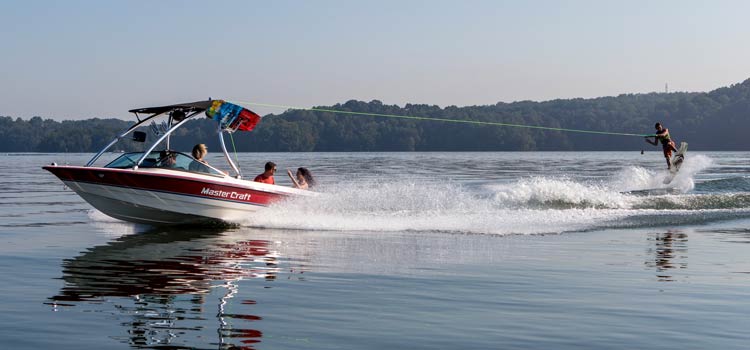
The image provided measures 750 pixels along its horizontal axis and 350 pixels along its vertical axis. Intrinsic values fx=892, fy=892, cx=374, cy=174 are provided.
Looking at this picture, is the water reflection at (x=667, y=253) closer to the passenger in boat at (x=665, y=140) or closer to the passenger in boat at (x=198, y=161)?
the passenger in boat at (x=198, y=161)

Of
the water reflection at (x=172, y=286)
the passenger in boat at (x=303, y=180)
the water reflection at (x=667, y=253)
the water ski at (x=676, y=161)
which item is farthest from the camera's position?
the water ski at (x=676, y=161)

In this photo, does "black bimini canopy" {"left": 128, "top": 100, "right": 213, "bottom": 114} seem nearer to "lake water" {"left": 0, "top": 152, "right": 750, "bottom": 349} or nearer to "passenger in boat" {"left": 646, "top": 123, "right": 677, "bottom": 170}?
"lake water" {"left": 0, "top": 152, "right": 750, "bottom": 349}

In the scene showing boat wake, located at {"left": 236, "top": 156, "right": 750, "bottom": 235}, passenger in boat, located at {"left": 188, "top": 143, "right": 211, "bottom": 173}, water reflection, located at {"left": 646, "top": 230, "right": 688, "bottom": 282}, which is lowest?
water reflection, located at {"left": 646, "top": 230, "right": 688, "bottom": 282}

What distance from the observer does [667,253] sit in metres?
15.5

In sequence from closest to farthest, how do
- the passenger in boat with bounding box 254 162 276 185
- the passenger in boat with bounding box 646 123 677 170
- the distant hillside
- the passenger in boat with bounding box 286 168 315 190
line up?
the passenger in boat with bounding box 254 162 276 185
the passenger in boat with bounding box 286 168 315 190
the passenger in boat with bounding box 646 123 677 170
the distant hillside

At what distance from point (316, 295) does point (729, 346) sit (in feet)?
15.7

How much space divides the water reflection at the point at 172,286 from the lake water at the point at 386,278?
0.03m

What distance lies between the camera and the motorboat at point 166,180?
18562 millimetres

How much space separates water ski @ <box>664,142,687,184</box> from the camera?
31141 mm

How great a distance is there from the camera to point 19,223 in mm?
21484

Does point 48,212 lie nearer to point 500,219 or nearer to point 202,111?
point 202,111

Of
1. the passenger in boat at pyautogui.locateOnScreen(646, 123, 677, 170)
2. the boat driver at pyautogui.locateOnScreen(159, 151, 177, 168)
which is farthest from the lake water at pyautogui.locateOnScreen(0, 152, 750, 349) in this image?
the passenger in boat at pyautogui.locateOnScreen(646, 123, 677, 170)

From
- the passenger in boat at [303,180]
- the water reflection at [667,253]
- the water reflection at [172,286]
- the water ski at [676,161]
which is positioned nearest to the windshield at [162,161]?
the water reflection at [172,286]

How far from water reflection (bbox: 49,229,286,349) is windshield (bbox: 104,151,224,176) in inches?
67.4
